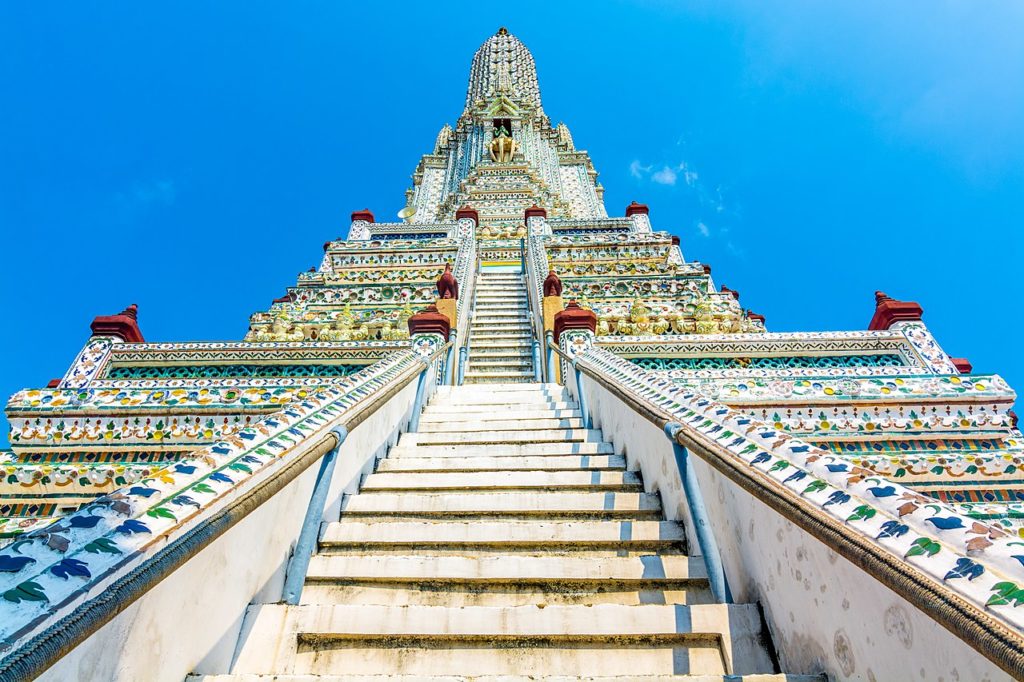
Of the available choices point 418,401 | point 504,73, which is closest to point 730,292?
point 418,401

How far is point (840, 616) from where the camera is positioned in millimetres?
1530

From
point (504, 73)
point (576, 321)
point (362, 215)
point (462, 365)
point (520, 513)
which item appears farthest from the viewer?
point (504, 73)

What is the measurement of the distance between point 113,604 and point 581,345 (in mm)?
5233

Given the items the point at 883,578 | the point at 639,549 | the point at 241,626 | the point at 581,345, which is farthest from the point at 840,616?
the point at 581,345

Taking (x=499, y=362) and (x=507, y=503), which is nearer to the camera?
(x=507, y=503)

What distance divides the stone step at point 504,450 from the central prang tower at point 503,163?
37.4 feet

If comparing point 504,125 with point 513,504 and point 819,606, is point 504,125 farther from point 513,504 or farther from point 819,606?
point 819,606

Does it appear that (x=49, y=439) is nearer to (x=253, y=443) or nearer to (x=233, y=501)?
(x=253, y=443)

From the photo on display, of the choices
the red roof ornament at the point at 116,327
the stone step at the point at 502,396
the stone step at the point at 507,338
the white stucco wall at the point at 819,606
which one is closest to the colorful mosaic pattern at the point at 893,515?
the white stucco wall at the point at 819,606

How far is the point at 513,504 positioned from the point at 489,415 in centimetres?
190

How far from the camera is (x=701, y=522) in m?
2.40

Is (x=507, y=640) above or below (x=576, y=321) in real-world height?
below

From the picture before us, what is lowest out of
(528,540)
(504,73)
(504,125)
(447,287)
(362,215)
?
(528,540)

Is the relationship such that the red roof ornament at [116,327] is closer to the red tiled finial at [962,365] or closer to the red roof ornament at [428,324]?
the red roof ornament at [428,324]
